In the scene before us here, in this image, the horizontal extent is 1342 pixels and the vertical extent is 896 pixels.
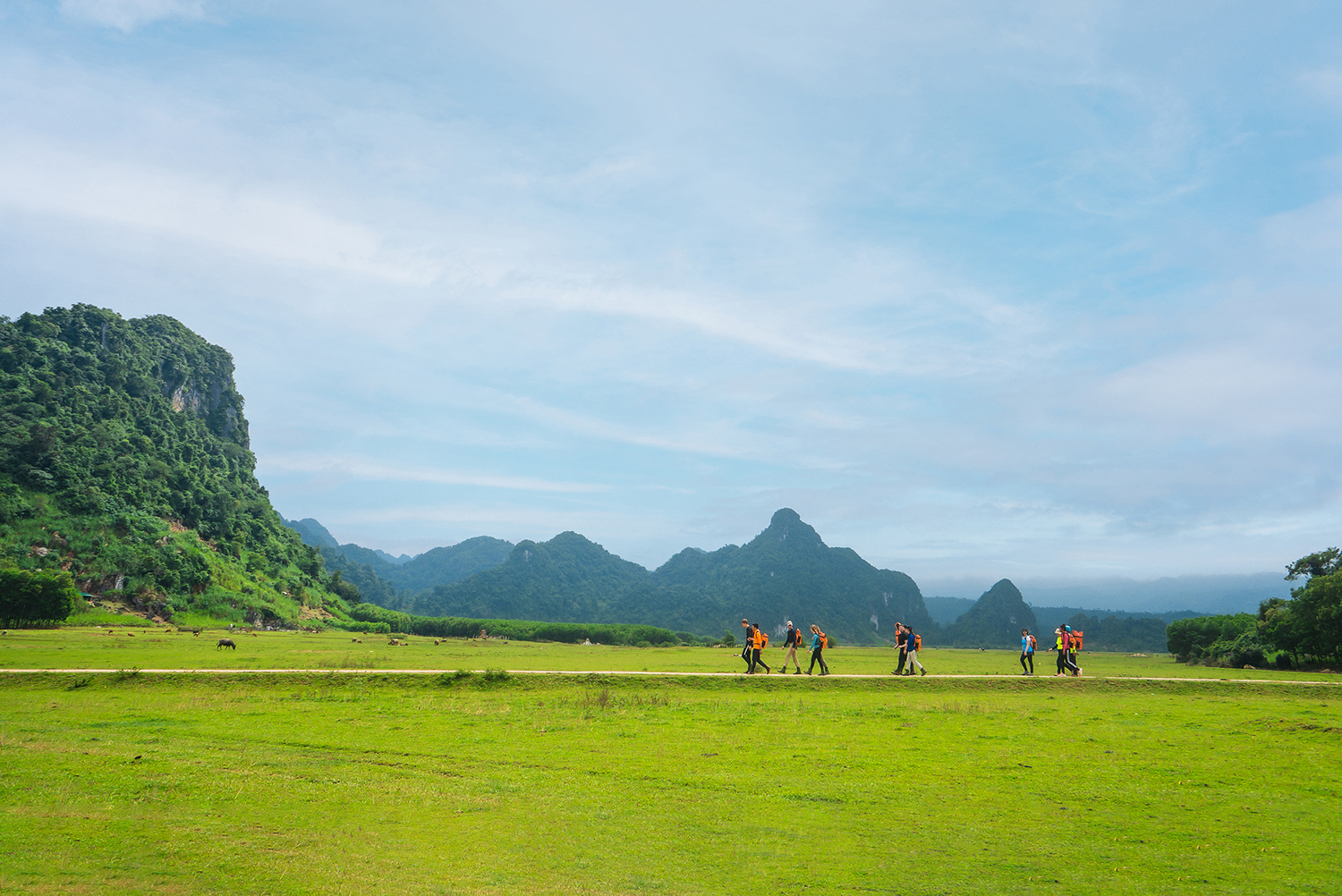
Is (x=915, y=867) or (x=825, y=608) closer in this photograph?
(x=915, y=867)

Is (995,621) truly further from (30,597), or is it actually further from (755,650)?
(30,597)

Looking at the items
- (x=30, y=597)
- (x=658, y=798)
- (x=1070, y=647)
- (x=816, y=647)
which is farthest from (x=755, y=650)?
(x=30, y=597)

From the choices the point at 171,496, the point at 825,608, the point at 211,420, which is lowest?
the point at 825,608

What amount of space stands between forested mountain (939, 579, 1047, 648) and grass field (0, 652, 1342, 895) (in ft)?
467

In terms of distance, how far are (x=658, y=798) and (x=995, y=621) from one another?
163 meters

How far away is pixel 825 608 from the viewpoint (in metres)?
189

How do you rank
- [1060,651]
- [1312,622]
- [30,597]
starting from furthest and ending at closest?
[30,597] < [1312,622] < [1060,651]

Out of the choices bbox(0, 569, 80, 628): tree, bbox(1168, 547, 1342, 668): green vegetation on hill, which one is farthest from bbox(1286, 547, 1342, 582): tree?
bbox(0, 569, 80, 628): tree

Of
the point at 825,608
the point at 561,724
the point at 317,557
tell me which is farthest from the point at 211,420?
the point at 561,724

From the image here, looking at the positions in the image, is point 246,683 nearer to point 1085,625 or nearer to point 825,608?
point 1085,625

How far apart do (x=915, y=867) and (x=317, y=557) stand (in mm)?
161291

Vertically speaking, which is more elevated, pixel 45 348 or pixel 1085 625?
pixel 45 348

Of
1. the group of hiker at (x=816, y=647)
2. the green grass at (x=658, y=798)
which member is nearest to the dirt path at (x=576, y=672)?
the group of hiker at (x=816, y=647)

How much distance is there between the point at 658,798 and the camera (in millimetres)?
11523
